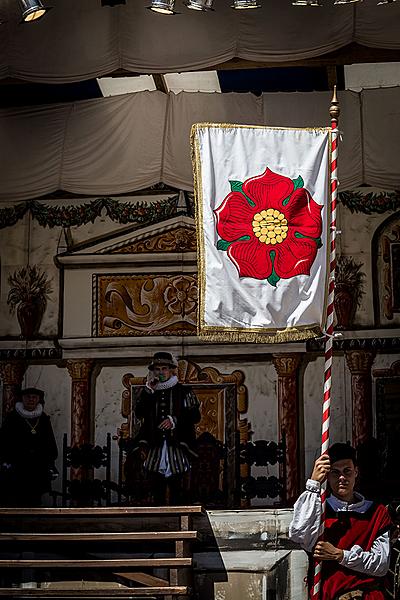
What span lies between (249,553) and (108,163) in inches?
155

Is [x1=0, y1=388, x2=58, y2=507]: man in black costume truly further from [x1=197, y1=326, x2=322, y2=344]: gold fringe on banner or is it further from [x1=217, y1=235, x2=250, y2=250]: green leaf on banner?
[x1=217, y1=235, x2=250, y2=250]: green leaf on banner

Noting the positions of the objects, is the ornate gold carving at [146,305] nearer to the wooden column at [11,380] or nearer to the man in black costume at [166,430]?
the wooden column at [11,380]

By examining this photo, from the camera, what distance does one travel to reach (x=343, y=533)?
7332 mm

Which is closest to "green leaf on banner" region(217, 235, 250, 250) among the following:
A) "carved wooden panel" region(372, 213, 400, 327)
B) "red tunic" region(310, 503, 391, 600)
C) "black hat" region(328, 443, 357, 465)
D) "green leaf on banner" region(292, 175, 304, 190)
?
"green leaf on banner" region(292, 175, 304, 190)

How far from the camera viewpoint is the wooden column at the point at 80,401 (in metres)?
12.6

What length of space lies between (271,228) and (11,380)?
566 cm

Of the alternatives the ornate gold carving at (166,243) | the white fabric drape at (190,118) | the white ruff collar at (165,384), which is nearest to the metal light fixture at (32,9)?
the white fabric drape at (190,118)

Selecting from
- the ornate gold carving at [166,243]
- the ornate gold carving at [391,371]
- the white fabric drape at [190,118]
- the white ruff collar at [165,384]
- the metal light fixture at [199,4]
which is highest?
the metal light fixture at [199,4]

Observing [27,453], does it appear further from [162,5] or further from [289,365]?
[162,5]

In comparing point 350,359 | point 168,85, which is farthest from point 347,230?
point 168,85

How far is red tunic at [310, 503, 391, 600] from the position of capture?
7.23 meters

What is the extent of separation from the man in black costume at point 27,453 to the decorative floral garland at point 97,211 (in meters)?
2.35

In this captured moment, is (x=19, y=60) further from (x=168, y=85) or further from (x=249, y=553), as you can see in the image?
(x=249, y=553)

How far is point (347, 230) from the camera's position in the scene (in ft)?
41.2
